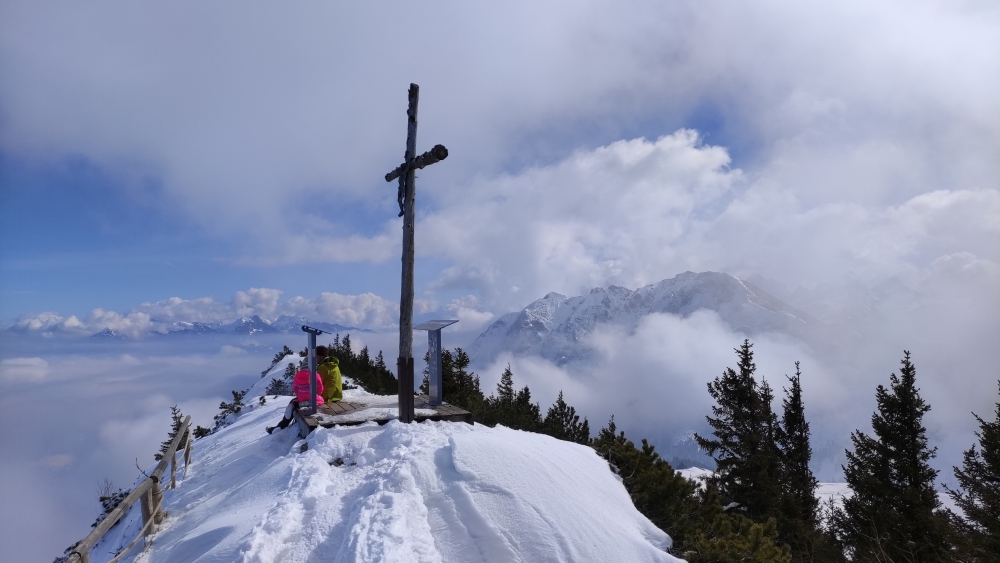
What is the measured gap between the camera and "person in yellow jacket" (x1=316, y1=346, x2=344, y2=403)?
11.1 m

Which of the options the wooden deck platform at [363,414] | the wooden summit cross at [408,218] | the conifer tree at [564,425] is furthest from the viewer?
the conifer tree at [564,425]

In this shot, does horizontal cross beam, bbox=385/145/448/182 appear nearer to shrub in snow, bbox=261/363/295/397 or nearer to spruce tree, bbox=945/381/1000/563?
shrub in snow, bbox=261/363/295/397

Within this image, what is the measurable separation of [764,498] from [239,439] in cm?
1993

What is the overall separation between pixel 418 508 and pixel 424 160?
630cm

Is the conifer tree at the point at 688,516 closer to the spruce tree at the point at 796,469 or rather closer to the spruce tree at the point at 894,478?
the spruce tree at the point at 796,469

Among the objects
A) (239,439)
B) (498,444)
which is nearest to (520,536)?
(498,444)

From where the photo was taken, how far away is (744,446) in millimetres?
21531

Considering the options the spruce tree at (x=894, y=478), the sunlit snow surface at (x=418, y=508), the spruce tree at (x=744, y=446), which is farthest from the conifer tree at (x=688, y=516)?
the spruce tree at (x=894, y=478)

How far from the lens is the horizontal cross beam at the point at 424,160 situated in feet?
30.4

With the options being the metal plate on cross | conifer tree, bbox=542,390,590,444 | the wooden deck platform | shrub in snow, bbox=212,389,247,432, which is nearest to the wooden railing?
the wooden deck platform

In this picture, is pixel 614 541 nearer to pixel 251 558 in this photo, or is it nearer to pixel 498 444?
pixel 498 444

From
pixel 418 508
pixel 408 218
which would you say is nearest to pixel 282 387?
pixel 408 218

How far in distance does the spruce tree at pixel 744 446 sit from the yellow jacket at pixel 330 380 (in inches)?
628

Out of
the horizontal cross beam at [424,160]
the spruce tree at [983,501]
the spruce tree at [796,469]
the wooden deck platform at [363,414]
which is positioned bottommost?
the spruce tree at [796,469]
